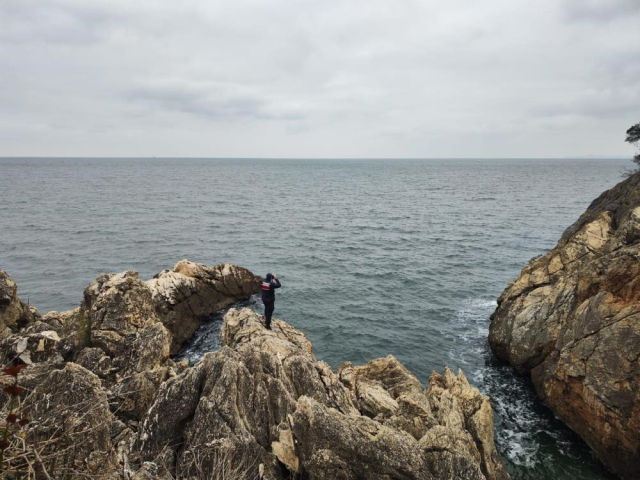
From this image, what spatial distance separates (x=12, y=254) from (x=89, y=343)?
34.8 metres

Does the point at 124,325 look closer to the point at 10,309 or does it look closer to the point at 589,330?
the point at 10,309

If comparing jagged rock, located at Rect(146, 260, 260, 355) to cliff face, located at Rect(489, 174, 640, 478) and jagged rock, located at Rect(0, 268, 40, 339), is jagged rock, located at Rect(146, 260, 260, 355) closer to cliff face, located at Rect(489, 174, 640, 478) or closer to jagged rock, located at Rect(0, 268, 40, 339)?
jagged rock, located at Rect(0, 268, 40, 339)

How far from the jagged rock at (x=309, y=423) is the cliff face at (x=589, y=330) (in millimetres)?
5498

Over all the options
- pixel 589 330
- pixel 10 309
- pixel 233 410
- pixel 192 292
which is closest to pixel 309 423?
pixel 233 410

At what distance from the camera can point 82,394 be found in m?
12.0

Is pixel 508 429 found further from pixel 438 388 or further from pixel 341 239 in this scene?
pixel 341 239

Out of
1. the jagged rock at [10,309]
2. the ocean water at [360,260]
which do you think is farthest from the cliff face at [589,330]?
the jagged rock at [10,309]

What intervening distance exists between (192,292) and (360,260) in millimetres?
20211

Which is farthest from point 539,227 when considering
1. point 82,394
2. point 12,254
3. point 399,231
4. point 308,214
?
point 12,254

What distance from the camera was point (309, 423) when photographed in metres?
11.1

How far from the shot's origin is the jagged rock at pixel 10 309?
68.4 feet

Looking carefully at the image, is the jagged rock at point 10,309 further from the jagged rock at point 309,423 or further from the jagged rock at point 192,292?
the jagged rock at point 309,423

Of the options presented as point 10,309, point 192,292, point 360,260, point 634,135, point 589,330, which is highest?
point 634,135

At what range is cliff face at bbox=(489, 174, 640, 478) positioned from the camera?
51.3 feet
